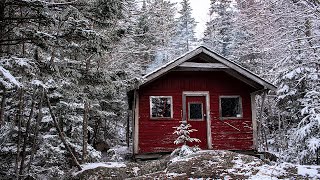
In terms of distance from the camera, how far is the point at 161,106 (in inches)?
550

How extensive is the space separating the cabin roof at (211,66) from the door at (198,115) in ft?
5.71

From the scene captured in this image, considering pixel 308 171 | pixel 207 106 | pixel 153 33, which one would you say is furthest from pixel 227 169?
pixel 153 33

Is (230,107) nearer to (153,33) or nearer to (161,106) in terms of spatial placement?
(161,106)

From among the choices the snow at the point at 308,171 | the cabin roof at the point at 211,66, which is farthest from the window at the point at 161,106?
the snow at the point at 308,171

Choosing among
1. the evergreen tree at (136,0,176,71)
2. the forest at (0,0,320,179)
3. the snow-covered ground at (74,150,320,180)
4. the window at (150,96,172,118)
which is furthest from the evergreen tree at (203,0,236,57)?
the snow-covered ground at (74,150,320,180)

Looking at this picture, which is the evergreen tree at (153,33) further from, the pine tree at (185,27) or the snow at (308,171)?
the snow at (308,171)

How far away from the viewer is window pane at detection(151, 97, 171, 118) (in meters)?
13.8

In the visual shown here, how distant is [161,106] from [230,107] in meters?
3.48

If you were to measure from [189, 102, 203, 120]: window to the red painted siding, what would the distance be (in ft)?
1.73

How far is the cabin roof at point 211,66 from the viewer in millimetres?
12797

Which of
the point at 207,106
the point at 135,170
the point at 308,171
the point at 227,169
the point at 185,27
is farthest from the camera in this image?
the point at 185,27

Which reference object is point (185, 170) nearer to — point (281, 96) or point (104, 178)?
point (104, 178)

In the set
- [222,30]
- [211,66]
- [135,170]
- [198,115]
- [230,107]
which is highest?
[222,30]

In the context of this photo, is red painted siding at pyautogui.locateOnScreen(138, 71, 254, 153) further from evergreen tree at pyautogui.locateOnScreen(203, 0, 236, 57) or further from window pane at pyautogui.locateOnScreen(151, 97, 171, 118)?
evergreen tree at pyautogui.locateOnScreen(203, 0, 236, 57)
